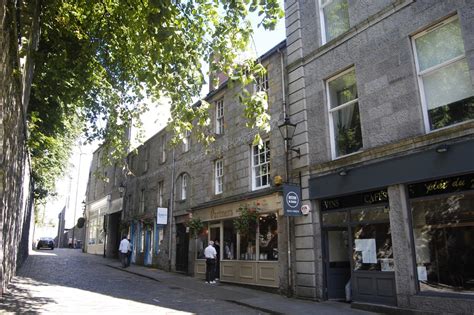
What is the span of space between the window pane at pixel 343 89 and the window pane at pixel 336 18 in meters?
1.44

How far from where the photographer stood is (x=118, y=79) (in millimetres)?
12977

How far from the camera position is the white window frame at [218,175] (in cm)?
1697

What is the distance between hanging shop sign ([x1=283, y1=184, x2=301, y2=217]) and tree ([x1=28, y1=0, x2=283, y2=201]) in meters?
2.89

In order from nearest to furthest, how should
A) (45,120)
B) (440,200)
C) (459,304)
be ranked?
(459,304), (440,200), (45,120)

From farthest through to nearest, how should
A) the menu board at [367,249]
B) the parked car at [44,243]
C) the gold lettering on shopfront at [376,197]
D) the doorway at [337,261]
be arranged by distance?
the parked car at [44,243], the doorway at [337,261], the menu board at [367,249], the gold lettering on shopfront at [376,197]

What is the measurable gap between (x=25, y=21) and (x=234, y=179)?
375 inches

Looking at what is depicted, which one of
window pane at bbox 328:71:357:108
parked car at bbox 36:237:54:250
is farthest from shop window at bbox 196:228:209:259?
parked car at bbox 36:237:54:250

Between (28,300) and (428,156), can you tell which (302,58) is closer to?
(428,156)

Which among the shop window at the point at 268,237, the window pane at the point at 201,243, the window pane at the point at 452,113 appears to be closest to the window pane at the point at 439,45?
the window pane at the point at 452,113

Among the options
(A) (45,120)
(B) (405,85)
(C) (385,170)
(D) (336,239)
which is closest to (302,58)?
(B) (405,85)

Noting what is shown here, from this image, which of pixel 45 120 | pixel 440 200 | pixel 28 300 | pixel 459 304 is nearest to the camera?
pixel 459 304

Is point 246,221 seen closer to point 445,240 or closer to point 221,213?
point 221,213

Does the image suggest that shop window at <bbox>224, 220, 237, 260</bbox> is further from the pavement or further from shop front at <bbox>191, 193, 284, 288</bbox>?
the pavement

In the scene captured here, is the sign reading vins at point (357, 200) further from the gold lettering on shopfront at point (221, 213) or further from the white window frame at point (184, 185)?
the white window frame at point (184, 185)
